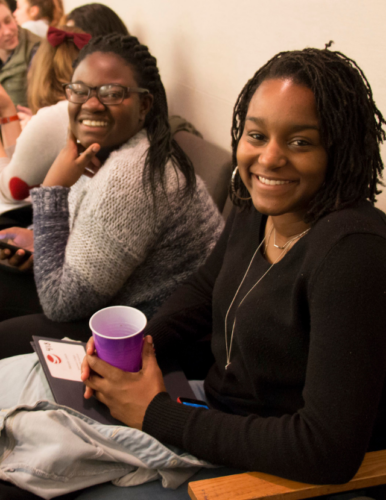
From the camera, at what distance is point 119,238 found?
1.26 metres

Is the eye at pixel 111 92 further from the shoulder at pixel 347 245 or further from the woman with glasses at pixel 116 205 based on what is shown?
the shoulder at pixel 347 245

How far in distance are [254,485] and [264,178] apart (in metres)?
0.59

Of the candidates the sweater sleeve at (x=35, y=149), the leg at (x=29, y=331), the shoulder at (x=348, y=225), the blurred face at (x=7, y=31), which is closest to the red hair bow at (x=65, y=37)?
the sweater sleeve at (x=35, y=149)

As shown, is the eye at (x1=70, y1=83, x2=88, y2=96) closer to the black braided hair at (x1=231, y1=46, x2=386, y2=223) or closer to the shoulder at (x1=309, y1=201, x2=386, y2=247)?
the black braided hair at (x1=231, y1=46, x2=386, y2=223)

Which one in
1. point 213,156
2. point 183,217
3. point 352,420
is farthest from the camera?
point 213,156

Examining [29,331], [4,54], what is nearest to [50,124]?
[29,331]

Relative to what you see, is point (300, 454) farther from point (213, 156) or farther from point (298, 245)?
point (213, 156)

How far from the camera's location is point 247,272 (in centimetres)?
104

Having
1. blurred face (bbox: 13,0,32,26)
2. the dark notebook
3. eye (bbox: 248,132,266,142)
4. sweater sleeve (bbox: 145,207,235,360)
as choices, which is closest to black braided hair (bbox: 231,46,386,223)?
eye (bbox: 248,132,266,142)

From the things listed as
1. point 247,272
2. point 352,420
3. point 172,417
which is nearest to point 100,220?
point 247,272

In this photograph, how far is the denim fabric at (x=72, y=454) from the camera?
31.3 inches

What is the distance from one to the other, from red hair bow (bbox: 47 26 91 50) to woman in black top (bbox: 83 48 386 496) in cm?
142

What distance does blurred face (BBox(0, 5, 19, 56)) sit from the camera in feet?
9.86

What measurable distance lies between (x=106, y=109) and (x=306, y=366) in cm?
107
